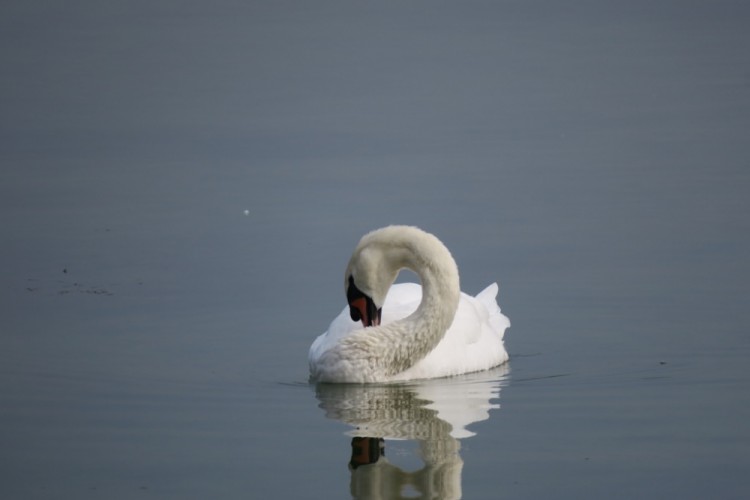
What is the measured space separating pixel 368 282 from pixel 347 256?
280 cm

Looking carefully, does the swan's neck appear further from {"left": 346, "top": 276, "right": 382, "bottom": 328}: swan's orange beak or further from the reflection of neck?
the reflection of neck

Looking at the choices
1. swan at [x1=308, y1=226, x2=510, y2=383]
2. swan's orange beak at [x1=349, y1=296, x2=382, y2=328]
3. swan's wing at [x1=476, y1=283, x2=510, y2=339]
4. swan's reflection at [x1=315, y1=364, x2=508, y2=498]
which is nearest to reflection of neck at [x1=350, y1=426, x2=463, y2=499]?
Result: swan's reflection at [x1=315, y1=364, x2=508, y2=498]

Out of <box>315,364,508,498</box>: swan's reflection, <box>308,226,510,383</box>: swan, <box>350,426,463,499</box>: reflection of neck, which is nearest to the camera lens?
<box>350,426,463,499</box>: reflection of neck

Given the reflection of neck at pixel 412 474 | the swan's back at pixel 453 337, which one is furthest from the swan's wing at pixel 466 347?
the reflection of neck at pixel 412 474

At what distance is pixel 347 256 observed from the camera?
13.0 m

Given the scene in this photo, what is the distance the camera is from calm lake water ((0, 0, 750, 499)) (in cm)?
797

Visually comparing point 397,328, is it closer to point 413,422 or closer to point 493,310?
point 493,310

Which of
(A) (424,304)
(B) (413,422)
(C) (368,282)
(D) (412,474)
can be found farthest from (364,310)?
(D) (412,474)

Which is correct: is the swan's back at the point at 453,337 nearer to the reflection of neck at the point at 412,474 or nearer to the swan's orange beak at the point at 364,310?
the swan's orange beak at the point at 364,310

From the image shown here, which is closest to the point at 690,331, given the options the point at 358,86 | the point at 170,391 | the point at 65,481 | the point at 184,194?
the point at 170,391

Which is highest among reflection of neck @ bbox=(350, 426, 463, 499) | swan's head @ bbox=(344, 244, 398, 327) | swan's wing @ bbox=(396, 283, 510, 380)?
swan's head @ bbox=(344, 244, 398, 327)

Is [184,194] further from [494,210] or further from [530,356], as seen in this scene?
[530,356]

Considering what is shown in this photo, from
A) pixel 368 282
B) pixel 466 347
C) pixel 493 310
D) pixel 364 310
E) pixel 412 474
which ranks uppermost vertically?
pixel 493 310

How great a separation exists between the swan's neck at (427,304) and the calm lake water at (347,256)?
289 mm
